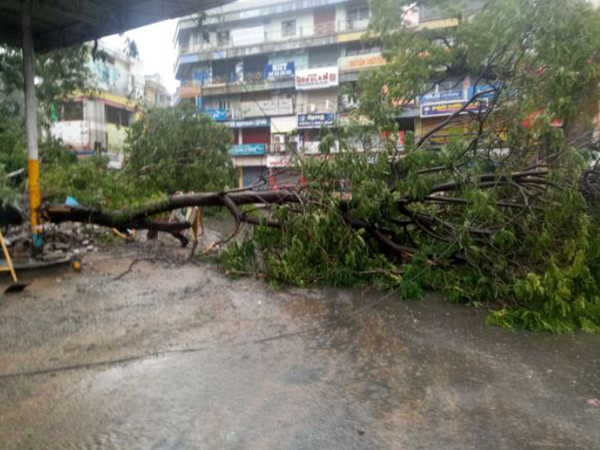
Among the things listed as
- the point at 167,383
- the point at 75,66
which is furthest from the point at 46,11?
the point at 167,383

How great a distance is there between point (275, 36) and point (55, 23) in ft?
66.2

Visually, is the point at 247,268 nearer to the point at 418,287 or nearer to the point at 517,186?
the point at 418,287

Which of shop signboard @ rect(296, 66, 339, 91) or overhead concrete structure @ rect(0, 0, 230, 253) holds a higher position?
shop signboard @ rect(296, 66, 339, 91)

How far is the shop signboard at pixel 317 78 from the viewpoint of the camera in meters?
23.0

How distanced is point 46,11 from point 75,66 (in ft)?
14.2

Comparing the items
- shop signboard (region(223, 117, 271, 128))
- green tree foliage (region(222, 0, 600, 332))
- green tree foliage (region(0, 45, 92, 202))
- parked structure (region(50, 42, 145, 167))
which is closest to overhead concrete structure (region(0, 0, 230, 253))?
green tree foliage (region(0, 45, 92, 202))

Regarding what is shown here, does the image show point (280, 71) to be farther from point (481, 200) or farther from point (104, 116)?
point (481, 200)

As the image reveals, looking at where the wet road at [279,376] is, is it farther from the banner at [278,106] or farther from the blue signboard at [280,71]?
the blue signboard at [280,71]

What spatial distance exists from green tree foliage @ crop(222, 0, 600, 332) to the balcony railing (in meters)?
18.7

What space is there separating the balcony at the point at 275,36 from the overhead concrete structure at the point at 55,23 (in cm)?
1620

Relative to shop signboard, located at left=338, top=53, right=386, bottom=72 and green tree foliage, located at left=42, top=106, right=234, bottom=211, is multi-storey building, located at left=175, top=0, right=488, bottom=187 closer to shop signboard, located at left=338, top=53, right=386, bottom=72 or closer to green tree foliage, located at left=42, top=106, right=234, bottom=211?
shop signboard, located at left=338, top=53, right=386, bottom=72

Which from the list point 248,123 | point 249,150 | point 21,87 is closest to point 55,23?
point 21,87

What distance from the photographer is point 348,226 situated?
5949 millimetres

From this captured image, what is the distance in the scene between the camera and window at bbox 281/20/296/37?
2583 cm
